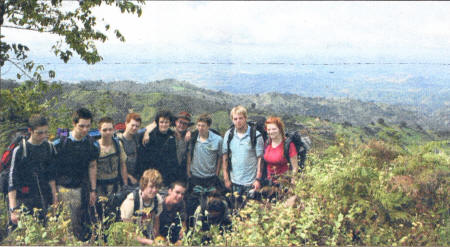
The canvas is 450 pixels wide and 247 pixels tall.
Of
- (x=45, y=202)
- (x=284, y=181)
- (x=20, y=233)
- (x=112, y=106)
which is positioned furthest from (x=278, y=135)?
(x=20, y=233)

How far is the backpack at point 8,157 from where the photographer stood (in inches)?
203

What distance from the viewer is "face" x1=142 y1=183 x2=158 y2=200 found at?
5.24 m

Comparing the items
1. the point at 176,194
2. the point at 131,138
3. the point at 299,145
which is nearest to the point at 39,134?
the point at 131,138

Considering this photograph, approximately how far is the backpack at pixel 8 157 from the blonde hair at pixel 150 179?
127cm

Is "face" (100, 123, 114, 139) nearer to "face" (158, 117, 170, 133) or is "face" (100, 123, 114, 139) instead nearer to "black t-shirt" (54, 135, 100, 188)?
"black t-shirt" (54, 135, 100, 188)

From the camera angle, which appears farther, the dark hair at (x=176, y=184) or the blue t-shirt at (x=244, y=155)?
the dark hair at (x=176, y=184)

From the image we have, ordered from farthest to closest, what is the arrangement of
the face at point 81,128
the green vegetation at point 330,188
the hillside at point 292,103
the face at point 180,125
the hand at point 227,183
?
the hillside at point 292,103
the hand at point 227,183
the face at point 180,125
the face at point 81,128
the green vegetation at point 330,188

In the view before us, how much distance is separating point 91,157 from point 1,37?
2311 mm

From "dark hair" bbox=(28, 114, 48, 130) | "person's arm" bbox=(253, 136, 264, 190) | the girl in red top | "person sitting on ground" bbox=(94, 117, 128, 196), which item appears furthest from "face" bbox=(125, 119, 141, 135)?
the girl in red top

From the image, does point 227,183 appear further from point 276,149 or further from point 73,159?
point 73,159

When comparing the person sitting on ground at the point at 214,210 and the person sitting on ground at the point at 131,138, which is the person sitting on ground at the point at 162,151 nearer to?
the person sitting on ground at the point at 131,138

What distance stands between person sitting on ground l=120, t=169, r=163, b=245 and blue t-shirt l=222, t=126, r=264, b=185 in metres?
1.10

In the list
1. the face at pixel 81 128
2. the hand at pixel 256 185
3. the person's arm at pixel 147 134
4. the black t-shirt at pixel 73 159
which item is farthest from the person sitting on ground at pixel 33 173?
the hand at pixel 256 185

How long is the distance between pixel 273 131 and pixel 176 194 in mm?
1674
